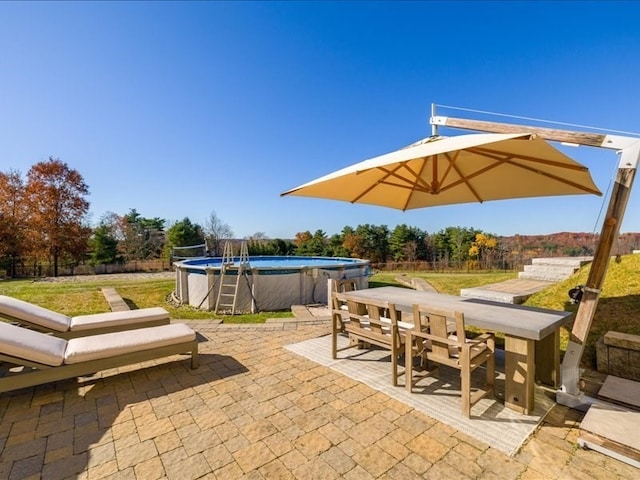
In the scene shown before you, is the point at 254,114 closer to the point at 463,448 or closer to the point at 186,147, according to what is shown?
the point at 186,147

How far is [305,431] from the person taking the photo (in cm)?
267

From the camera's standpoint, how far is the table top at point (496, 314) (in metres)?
2.82

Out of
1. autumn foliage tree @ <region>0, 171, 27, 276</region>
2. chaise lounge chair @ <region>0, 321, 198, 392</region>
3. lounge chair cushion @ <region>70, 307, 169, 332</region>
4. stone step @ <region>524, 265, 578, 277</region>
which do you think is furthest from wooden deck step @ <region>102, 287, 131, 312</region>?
autumn foliage tree @ <region>0, 171, 27, 276</region>

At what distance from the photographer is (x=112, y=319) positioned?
4555 millimetres

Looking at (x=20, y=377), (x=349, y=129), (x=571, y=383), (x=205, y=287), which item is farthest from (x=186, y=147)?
(x=571, y=383)

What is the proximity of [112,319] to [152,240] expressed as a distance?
1197 inches

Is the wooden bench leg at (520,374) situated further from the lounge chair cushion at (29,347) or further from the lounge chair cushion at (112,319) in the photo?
the lounge chair cushion at (112,319)

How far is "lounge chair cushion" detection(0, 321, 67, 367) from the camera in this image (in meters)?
3.01

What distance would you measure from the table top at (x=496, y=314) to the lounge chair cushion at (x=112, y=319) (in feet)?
10.8

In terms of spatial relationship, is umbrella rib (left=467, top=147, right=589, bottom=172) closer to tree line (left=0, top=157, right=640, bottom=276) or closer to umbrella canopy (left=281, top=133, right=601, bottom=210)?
umbrella canopy (left=281, top=133, right=601, bottom=210)

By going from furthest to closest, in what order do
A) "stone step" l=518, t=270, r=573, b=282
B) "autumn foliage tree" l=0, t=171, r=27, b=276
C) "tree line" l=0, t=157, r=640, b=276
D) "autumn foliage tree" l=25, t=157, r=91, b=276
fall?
"autumn foliage tree" l=25, t=157, r=91, b=276
"tree line" l=0, t=157, r=640, b=276
"autumn foliage tree" l=0, t=171, r=27, b=276
"stone step" l=518, t=270, r=573, b=282

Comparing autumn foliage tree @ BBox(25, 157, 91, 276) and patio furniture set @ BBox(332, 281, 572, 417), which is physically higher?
autumn foliage tree @ BBox(25, 157, 91, 276)

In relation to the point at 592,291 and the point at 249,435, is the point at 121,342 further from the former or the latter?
the point at 592,291

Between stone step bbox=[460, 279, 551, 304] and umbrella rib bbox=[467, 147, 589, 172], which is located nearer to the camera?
umbrella rib bbox=[467, 147, 589, 172]
